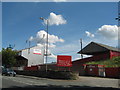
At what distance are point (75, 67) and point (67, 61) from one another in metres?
9.65

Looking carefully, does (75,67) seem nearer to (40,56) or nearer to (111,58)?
(111,58)

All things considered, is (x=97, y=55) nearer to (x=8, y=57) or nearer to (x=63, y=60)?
(x=63, y=60)

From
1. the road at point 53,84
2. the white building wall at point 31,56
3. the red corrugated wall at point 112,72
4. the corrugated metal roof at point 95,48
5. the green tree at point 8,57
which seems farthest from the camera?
the white building wall at point 31,56

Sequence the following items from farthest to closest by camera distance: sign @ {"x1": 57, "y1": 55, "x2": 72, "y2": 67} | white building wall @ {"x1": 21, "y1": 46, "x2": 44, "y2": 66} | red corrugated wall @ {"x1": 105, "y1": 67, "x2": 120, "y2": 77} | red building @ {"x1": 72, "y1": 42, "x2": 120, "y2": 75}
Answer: white building wall @ {"x1": 21, "y1": 46, "x2": 44, "y2": 66}
red building @ {"x1": 72, "y1": 42, "x2": 120, "y2": 75}
red corrugated wall @ {"x1": 105, "y1": 67, "x2": 120, "y2": 77}
sign @ {"x1": 57, "y1": 55, "x2": 72, "y2": 67}

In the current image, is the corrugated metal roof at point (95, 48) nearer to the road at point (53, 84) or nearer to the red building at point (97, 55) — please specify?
the red building at point (97, 55)

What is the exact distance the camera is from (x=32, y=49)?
6644 cm

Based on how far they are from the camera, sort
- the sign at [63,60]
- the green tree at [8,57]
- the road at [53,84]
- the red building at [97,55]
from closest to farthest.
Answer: the road at [53,84] < the sign at [63,60] < the red building at [97,55] < the green tree at [8,57]

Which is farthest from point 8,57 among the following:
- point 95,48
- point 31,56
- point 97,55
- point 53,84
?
point 53,84

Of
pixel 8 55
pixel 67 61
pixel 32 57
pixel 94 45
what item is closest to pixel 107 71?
pixel 67 61

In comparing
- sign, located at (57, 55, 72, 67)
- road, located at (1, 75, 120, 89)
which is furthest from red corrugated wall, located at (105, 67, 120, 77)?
road, located at (1, 75, 120, 89)

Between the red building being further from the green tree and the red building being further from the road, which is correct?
the green tree

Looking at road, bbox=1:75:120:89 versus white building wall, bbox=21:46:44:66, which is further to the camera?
white building wall, bbox=21:46:44:66

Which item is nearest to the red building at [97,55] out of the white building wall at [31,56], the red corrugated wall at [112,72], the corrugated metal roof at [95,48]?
the corrugated metal roof at [95,48]

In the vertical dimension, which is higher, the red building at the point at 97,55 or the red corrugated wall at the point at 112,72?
the red building at the point at 97,55
